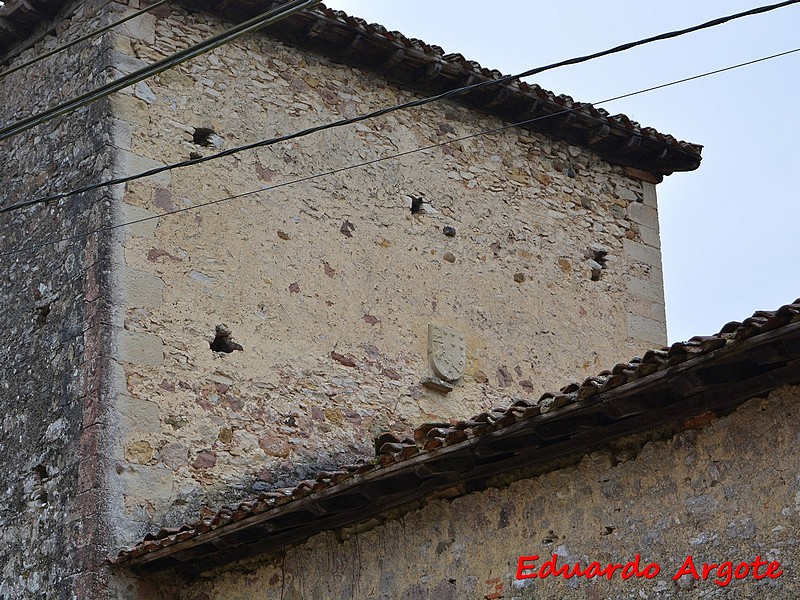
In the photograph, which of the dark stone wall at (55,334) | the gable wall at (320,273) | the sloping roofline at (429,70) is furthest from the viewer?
the sloping roofline at (429,70)

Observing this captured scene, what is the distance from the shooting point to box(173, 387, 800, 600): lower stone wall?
5.74m

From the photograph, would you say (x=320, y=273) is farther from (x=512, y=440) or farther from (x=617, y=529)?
(x=617, y=529)

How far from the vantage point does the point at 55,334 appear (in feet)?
29.0

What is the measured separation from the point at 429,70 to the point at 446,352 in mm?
2067

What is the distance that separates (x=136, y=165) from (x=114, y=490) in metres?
2.18

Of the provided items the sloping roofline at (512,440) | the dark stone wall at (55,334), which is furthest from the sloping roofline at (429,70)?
the sloping roofline at (512,440)

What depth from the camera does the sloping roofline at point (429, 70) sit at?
31.4ft

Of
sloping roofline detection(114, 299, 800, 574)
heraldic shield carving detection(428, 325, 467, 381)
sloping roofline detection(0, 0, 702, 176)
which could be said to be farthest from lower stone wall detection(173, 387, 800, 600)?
sloping roofline detection(0, 0, 702, 176)

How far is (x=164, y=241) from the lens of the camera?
8.92 meters

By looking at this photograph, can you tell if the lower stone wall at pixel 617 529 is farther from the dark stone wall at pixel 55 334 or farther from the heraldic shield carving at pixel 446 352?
the heraldic shield carving at pixel 446 352

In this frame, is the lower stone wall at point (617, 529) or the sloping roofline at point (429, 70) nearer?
the lower stone wall at point (617, 529)

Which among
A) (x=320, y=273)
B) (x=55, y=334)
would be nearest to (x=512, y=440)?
(x=320, y=273)

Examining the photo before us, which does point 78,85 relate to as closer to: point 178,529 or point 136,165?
point 136,165

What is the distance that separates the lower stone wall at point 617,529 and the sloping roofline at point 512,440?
10 centimetres
